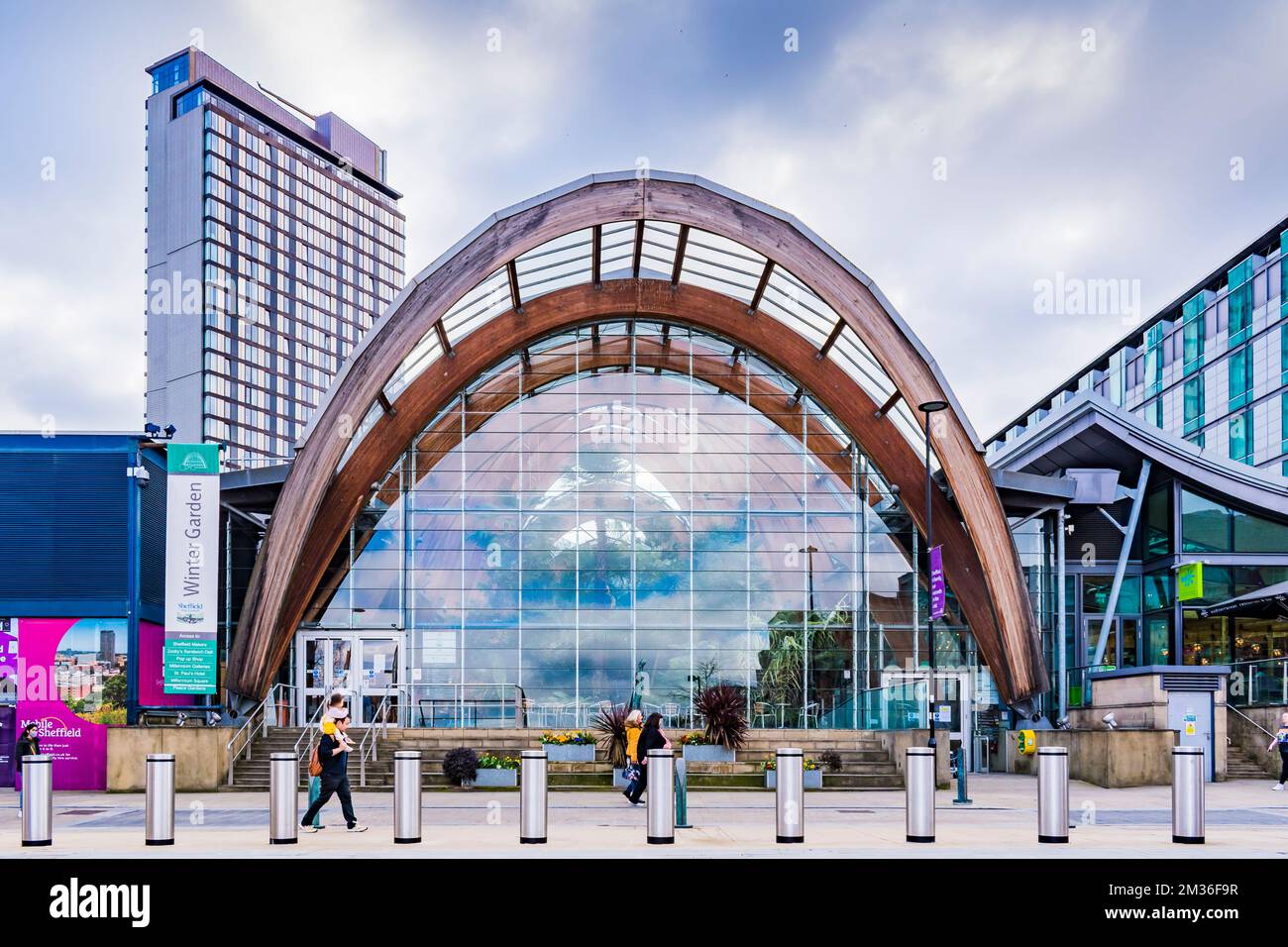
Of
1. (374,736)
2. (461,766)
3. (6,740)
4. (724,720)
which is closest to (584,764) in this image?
(461,766)

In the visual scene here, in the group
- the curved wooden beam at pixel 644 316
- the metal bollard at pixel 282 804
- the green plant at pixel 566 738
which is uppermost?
the curved wooden beam at pixel 644 316

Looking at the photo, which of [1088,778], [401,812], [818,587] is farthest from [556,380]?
[401,812]

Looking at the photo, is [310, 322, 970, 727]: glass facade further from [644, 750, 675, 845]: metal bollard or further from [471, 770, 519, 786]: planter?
[644, 750, 675, 845]: metal bollard

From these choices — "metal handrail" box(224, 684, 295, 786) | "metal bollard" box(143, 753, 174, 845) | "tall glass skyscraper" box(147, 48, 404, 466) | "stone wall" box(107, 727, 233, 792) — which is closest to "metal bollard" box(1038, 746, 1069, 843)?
"metal bollard" box(143, 753, 174, 845)

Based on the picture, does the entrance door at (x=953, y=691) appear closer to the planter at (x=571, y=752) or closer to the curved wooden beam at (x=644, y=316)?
the curved wooden beam at (x=644, y=316)

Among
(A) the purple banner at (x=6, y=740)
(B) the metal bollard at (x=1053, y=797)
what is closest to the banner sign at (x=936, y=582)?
(B) the metal bollard at (x=1053, y=797)

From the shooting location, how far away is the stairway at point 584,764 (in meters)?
27.4

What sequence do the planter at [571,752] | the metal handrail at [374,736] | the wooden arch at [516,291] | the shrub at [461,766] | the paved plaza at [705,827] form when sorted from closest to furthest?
the paved plaza at [705,827] → the shrub at [461,766] → the metal handrail at [374,736] → the planter at [571,752] → the wooden arch at [516,291]

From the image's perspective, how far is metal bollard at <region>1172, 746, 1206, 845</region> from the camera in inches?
551

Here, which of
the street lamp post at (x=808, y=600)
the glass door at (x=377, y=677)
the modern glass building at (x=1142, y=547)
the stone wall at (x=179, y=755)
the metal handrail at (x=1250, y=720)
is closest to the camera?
the stone wall at (x=179, y=755)

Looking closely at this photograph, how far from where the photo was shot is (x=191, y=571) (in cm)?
2880

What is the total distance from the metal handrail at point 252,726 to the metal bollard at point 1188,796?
20509mm

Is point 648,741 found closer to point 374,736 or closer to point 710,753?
point 710,753
